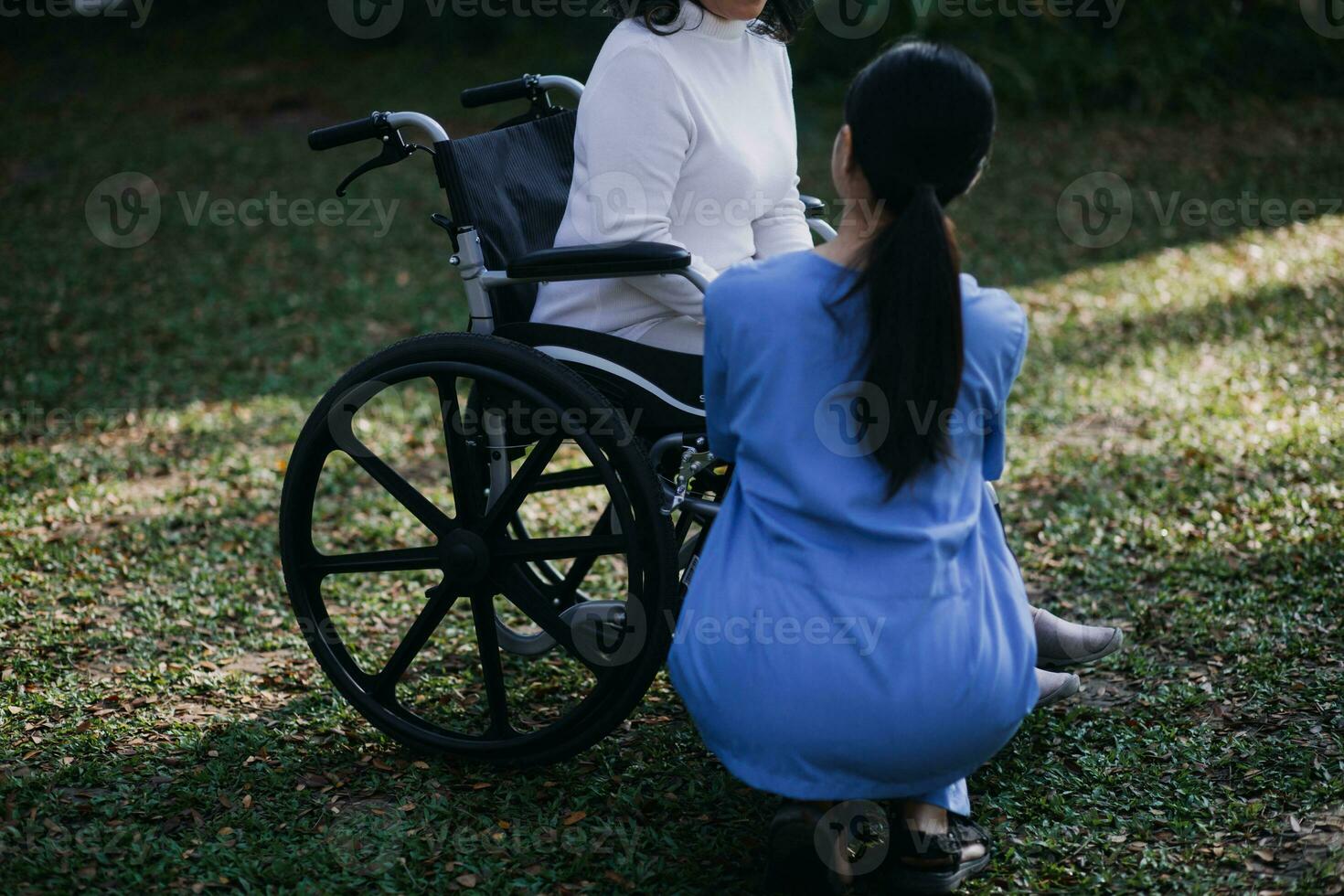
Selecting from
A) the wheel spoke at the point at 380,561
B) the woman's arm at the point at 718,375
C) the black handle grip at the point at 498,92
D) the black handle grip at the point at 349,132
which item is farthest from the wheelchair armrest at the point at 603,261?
the black handle grip at the point at 498,92

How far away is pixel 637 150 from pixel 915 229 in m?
0.68

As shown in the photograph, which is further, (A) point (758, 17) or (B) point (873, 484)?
(A) point (758, 17)

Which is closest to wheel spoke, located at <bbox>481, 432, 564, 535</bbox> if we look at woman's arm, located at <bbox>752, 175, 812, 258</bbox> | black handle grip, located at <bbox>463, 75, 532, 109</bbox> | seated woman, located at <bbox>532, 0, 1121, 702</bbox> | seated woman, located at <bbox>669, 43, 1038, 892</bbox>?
seated woman, located at <bbox>532, 0, 1121, 702</bbox>

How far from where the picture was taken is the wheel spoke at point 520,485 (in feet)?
7.14

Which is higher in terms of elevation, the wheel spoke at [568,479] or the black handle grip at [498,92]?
the black handle grip at [498,92]

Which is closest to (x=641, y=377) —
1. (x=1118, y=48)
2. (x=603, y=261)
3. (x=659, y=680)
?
(x=603, y=261)

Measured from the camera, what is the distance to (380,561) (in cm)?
235

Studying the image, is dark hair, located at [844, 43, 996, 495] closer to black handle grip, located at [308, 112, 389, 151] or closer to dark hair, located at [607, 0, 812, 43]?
dark hair, located at [607, 0, 812, 43]

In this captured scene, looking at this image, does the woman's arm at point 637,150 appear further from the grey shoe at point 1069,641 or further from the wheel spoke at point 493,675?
the grey shoe at point 1069,641

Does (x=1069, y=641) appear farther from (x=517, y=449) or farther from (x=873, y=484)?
(x=517, y=449)

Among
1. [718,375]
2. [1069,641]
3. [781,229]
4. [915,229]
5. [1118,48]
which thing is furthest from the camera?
[1118,48]

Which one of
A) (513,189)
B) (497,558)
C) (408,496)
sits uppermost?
(513,189)

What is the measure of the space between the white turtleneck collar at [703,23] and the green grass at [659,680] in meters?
1.40

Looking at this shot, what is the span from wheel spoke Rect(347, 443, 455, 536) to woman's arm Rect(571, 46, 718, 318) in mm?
579
